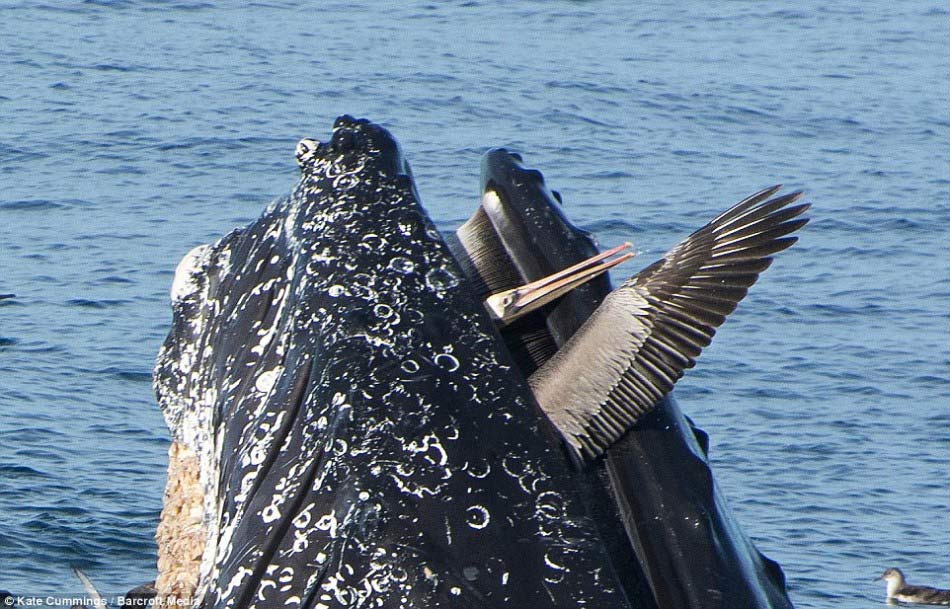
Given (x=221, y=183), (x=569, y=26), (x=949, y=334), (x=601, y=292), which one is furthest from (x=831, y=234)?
(x=601, y=292)

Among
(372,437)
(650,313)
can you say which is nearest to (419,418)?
(372,437)

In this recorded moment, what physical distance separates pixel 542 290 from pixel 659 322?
24 centimetres

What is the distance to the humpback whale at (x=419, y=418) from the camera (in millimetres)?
2617

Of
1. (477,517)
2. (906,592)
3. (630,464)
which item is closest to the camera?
(477,517)

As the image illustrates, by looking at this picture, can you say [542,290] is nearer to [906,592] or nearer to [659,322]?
[659,322]

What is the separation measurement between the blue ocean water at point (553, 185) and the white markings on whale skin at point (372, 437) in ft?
33.8

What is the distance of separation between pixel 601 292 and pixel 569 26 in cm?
2871

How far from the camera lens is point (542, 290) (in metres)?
3.38

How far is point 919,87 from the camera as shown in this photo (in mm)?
29031

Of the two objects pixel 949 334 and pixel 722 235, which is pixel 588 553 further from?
pixel 949 334

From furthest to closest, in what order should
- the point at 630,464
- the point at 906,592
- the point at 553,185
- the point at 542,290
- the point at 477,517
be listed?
the point at 553,185
the point at 906,592
the point at 542,290
the point at 630,464
the point at 477,517

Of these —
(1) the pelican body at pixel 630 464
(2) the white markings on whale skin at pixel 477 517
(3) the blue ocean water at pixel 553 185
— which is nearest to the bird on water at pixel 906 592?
(3) the blue ocean water at pixel 553 185

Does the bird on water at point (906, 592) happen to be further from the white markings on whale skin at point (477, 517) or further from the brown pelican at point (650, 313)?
the white markings on whale skin at point (477, 517)

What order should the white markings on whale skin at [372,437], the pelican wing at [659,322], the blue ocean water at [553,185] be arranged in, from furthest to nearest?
1. the blue ocean water at [553,185]
2. the pelican wing at [659,322]
3. the white markings on whale skin at [372,437]
